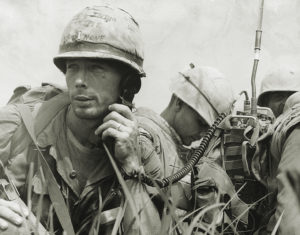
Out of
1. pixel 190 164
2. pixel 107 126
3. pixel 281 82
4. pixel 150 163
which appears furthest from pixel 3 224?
pixel 281 82

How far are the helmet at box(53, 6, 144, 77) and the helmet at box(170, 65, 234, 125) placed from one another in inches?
87.2

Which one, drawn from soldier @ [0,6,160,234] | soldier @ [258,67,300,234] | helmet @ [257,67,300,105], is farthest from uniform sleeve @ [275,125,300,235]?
helmet @ [257,67,300,105]

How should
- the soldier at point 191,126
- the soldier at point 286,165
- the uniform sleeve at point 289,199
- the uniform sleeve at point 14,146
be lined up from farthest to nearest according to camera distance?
1. the soldier at point 191,126
2. the uniform sleeve at point 14,146
3. the uniform sleeve at point 289,199
4. the soldier at point 286,165

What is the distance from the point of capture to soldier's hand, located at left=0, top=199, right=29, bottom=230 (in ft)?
8.09

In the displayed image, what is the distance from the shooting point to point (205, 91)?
5961 millimetres

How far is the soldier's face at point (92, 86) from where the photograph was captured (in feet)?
10.6

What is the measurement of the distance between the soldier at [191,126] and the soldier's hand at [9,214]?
1669 millimetres

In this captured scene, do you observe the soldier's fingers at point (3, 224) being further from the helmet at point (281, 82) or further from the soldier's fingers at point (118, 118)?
the helmet at point (281, 82)

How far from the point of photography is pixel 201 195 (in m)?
4.14

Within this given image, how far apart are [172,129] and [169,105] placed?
0.65 metres

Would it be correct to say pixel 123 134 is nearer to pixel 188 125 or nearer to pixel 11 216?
pixel 11 216

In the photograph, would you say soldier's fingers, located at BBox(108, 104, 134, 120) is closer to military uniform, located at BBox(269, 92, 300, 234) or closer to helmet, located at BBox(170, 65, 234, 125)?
military uniform, located at BBox(269, 92, 300, 234)

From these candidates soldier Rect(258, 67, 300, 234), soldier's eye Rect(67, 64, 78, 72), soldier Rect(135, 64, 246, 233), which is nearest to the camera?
soldier Rect(258, 67, 300, 234)

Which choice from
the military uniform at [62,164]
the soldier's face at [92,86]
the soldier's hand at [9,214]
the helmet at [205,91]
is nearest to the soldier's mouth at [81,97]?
the soldier's face at [92,86]
